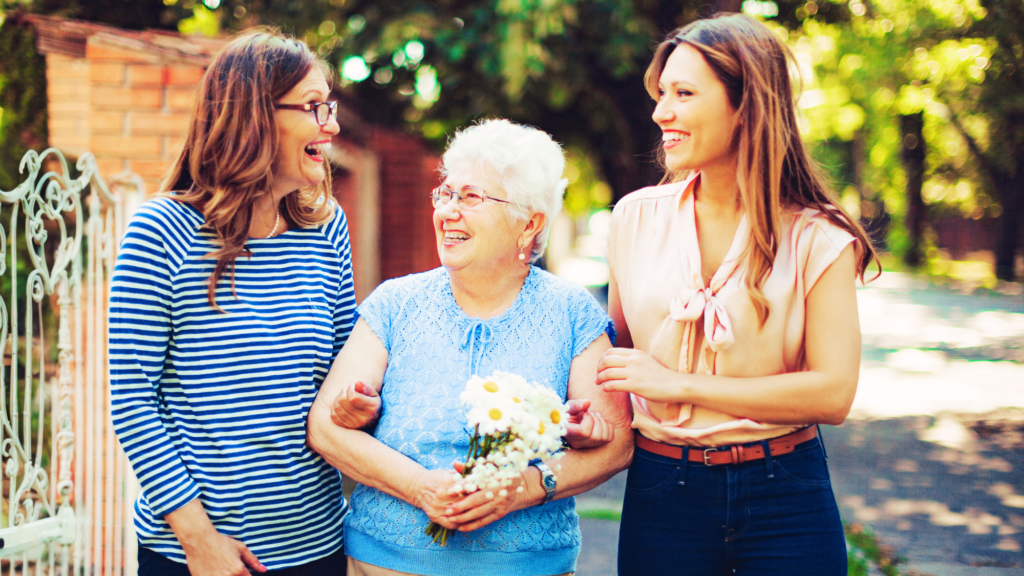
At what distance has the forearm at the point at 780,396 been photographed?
200cm

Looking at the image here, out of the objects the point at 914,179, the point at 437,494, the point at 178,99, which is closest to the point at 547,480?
the point at 437,494

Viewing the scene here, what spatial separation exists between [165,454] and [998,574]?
4372mm

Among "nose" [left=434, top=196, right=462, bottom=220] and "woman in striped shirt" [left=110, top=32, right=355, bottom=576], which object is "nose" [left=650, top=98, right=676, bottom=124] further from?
"woman in striped shirt" [left=110, top=32, right=355, bottom=576]

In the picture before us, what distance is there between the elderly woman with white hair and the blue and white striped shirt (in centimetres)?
11

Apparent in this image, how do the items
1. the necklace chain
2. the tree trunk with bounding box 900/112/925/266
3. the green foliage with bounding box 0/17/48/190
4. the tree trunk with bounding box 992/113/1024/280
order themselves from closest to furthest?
1. the necklace chain
2. the green foliage with bounding box 0/17/48/190
3. the tree trunk with bounding box 992/113/1024/280
4. the tree trunk with bounding box 900/112/925/266

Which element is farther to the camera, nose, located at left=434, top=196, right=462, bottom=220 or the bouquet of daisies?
nose, located at left=434, top=196, right=462, bottom=220

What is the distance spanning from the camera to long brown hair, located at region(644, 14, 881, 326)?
2.06 m

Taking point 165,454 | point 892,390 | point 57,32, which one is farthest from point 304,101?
point 892,390

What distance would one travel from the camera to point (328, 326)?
87.2 inches

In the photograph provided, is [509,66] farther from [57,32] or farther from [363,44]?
[57,32]

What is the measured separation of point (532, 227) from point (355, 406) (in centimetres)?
77

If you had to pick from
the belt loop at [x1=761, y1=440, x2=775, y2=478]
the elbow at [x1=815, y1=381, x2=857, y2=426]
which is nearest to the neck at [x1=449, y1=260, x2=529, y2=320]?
the belt loop at [x1=761, y1=440, x2=775, y2=478]

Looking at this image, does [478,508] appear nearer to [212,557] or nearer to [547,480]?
[547,480]

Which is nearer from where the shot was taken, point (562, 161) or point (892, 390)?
point (562, 161)
